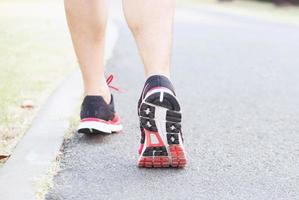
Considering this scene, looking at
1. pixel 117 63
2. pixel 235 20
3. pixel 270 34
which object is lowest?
pixel 235 20

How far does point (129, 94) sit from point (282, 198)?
87.1 inches

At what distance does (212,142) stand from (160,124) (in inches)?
29.0

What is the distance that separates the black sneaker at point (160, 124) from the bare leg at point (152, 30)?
0.29ft

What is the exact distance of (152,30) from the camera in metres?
2.81

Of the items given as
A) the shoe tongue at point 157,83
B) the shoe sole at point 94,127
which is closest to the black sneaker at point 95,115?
the shoe sole at point 94,127

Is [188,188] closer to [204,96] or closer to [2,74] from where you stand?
[204,96]

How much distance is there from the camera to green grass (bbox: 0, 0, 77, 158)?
11.9 feet

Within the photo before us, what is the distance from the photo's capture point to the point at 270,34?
10.1 m

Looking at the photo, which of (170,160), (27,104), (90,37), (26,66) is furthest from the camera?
(26,66)

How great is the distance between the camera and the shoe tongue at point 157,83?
2.67 meters

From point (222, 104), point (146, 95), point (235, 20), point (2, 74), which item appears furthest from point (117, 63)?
point (235, 20)

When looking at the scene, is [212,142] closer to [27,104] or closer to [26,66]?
[27,104]

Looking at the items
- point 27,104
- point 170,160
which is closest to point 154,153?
point 170,160

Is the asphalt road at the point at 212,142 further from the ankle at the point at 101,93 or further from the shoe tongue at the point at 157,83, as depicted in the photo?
the shoe tongue at the point at 157,83
